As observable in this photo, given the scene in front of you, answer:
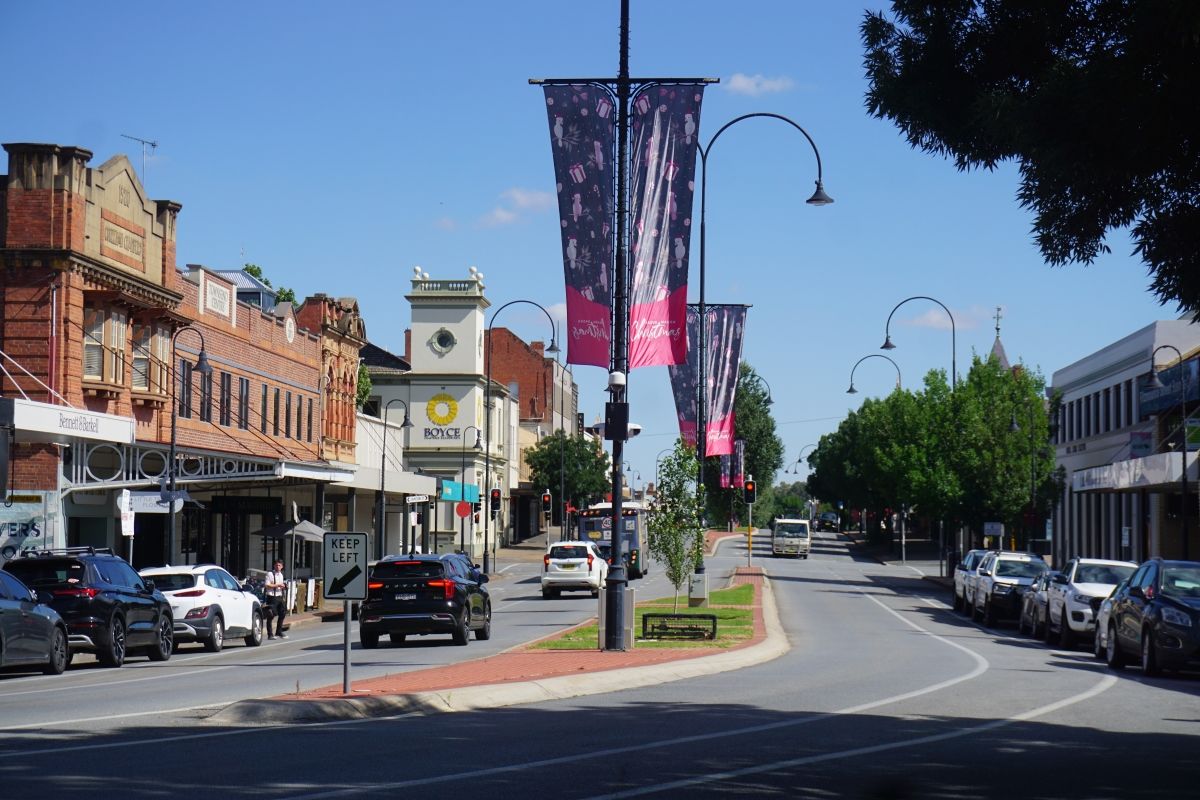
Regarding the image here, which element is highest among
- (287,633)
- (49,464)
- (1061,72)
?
(1061,72)

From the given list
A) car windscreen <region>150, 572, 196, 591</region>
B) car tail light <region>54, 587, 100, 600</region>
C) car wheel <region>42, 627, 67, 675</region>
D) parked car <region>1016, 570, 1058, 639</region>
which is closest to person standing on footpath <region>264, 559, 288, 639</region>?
car windscreen <region>150, 572, 196, 591</region>

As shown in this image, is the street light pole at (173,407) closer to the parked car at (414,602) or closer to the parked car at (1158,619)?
the parked car at (414,602)

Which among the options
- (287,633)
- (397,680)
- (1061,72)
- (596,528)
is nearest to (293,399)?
(596,528)

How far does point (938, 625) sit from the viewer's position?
3719cm

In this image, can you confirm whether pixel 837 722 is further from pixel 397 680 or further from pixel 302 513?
pixel 302 513

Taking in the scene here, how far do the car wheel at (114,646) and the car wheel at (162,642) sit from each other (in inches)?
49.6

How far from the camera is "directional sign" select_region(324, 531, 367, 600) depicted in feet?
53.6

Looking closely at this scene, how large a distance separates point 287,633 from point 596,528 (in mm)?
29908

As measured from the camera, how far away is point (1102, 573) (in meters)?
30.4

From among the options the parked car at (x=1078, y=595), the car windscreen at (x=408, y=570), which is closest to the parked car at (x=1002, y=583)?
the parked car at (x=1078, y=595)

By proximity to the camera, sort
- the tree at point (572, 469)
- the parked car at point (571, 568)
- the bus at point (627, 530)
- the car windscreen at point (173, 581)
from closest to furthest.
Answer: the car windscreen at point (173, 581) < the parked car at point (571, 568) < the bus at point (627, 530) < the tree at point (572, 469)

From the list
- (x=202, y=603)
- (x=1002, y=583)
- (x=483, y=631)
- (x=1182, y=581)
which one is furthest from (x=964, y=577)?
(x=202, y=603)

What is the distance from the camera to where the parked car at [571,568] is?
50.0m

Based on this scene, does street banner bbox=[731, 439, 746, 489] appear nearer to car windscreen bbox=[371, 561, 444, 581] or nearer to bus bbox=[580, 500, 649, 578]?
bus bbox=[580, 500, 649, 578]
